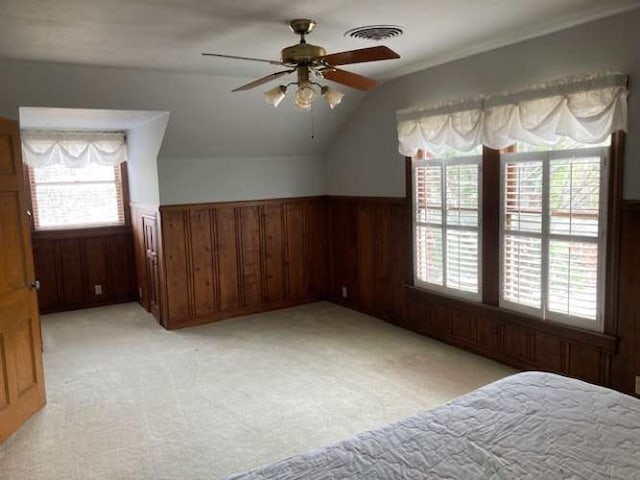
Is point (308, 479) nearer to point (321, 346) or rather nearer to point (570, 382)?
point (570, 382)

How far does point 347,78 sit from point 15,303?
2609 millimetres

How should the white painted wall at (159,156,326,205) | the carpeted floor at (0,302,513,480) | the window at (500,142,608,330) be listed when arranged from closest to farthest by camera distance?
the carpeted floor at (0,302,513,480), the window at (500,142,608,330), the white painted wall at (159,156,326,205)

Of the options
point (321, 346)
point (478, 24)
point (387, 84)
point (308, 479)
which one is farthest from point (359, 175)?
point (308, 479)

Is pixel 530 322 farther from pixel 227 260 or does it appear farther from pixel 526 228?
pixel 227 260

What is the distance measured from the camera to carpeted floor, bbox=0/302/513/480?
2947 mm

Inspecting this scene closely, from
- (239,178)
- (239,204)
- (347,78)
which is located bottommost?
(239,204)

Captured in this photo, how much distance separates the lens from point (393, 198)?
516 centimetres

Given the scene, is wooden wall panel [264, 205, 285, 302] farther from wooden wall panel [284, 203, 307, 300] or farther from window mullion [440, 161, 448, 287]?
window mullion [440, 161, 448, 287]

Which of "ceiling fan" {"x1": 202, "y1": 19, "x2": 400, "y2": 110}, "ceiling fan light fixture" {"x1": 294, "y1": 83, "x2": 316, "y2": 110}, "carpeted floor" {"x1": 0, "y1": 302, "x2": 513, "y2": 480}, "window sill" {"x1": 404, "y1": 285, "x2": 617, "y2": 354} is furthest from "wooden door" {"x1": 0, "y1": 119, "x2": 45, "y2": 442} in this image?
"window sill" {"x1": 404, "y1": 285, "x2": 617, "y2": 354}

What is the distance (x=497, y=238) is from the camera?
4.10 metres

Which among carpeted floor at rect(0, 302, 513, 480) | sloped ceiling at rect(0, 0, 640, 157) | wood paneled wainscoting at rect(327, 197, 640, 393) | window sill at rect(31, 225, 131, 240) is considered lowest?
carpeted floor at rect(0, 302, 513, 480)

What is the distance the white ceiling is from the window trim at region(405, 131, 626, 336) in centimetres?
90

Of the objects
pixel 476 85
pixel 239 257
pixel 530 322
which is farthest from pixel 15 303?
pixel 476 85

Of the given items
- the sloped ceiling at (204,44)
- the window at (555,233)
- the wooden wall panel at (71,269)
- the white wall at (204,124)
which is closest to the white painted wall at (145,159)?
the white wall at (204,124)
